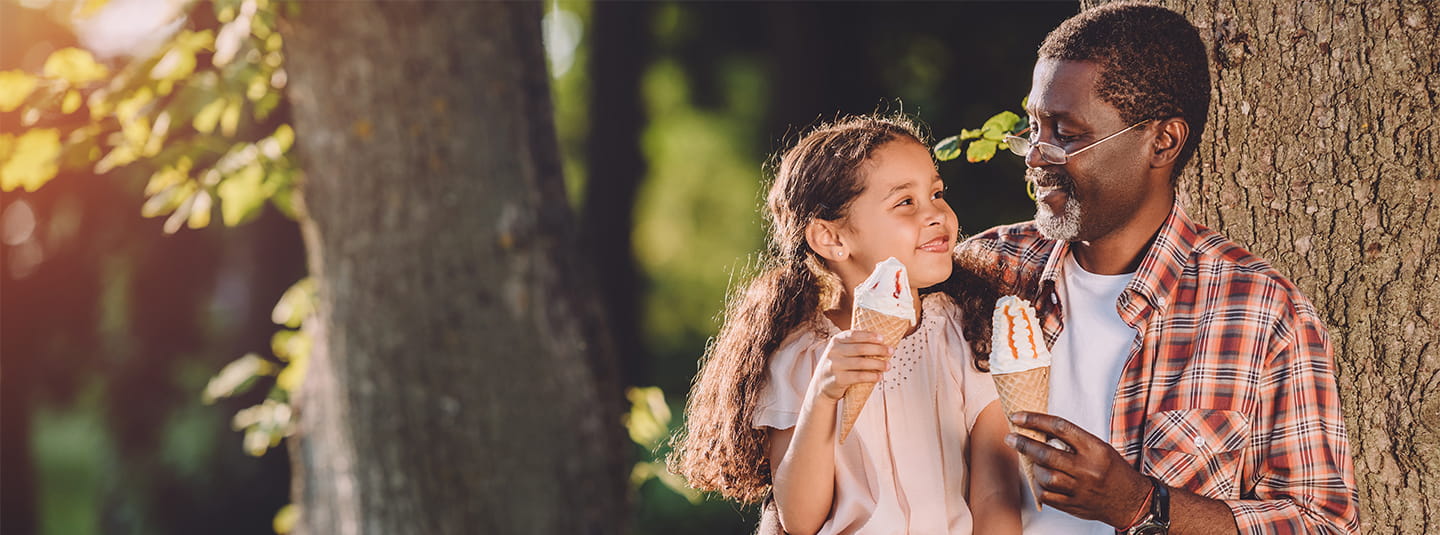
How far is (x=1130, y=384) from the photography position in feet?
8.73

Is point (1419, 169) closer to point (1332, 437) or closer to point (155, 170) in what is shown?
point (1332, 437)

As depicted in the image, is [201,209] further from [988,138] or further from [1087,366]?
[1087,366]

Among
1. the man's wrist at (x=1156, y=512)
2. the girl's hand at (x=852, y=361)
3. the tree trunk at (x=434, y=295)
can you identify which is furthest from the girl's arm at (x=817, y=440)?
the tree trunk at (x=434, y=295)

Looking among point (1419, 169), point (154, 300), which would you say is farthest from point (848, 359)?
point (154, 300)

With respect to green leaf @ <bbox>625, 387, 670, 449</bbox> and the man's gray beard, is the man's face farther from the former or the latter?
green leaf @ <bbox>625, 387, 670, 449</bbox>

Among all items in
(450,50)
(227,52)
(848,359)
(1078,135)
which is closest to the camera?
(848,359)

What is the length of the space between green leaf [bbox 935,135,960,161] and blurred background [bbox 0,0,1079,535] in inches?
247

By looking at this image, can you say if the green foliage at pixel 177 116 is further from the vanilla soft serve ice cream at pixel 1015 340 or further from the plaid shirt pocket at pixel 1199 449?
the plaid shirt pocket at pixel 1199 449

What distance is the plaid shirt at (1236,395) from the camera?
8.17ft

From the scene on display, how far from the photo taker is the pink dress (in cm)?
265

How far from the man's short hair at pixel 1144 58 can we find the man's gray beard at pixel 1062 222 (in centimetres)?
24

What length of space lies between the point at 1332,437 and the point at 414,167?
2.94 m

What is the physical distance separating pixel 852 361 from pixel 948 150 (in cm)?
128

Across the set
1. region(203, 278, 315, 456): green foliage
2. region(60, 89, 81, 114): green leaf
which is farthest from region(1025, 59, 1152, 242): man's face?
region(60, 89, 81, 114): green leaf
